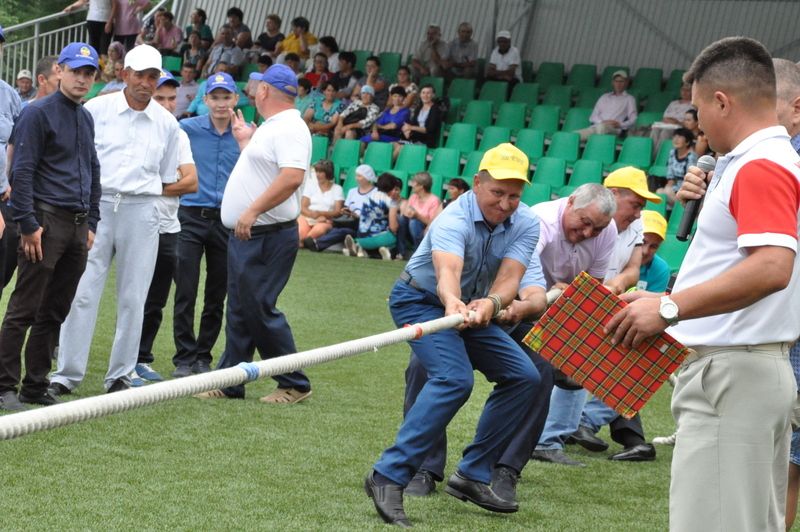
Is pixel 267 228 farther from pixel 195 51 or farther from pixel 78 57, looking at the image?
pixel 195 51

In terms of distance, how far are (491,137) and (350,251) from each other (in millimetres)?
2779

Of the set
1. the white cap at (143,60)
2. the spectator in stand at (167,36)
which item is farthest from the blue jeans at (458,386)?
the spectator in stand at (167,36)

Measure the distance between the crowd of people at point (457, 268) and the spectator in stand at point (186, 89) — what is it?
37.2 feet

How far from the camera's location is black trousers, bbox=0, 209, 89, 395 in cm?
677

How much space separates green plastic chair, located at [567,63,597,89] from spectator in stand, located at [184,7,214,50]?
22.6 feet

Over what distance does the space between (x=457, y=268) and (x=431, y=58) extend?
15.8 metres

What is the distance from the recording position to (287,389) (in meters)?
7.77

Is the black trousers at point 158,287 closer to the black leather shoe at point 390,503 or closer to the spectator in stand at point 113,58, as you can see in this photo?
the black leather shoe at point 390,503

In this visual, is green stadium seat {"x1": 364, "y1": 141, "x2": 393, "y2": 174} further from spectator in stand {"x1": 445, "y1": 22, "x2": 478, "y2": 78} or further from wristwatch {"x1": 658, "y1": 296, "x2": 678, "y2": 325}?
wristwatch {"x1": 658, "y1": 296, "x2": 678, "y2": 325}

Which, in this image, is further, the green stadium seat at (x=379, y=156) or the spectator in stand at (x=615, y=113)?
the green stadium seat at (x=379, y=156)

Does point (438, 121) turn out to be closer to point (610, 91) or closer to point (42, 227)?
point (610, 91)

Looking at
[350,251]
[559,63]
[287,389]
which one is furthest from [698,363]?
[559,63]

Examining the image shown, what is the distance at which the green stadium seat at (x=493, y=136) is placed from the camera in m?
18.1

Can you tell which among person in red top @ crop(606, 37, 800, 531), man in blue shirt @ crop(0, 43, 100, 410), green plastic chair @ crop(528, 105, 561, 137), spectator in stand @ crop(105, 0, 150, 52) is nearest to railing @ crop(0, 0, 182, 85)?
spectator in stand @ crop(105, 0, 150, 52)
